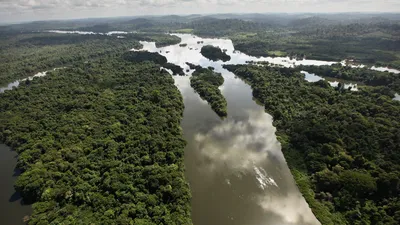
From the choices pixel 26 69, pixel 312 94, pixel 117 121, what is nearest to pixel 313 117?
pixel 312 94

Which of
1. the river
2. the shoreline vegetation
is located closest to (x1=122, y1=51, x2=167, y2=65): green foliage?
the shoreline vegetation

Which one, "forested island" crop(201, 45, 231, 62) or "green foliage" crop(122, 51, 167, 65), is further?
"forested island" crop(201, 45, 231, 62)

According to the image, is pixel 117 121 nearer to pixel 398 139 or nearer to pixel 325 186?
pixel 325 186

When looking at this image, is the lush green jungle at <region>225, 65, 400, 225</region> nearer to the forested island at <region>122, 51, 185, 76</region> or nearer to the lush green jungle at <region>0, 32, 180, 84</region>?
the forested island at <region>122, 51, 185, 76</region>

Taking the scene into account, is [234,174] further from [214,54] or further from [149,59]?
[214,54]

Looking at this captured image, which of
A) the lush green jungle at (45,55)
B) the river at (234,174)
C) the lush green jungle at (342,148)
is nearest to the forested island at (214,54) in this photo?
the lush green jungle at (45,55)

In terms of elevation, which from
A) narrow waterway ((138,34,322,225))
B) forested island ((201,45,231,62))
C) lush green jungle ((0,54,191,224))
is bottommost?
narrow waterway ((138,34,322,225))
